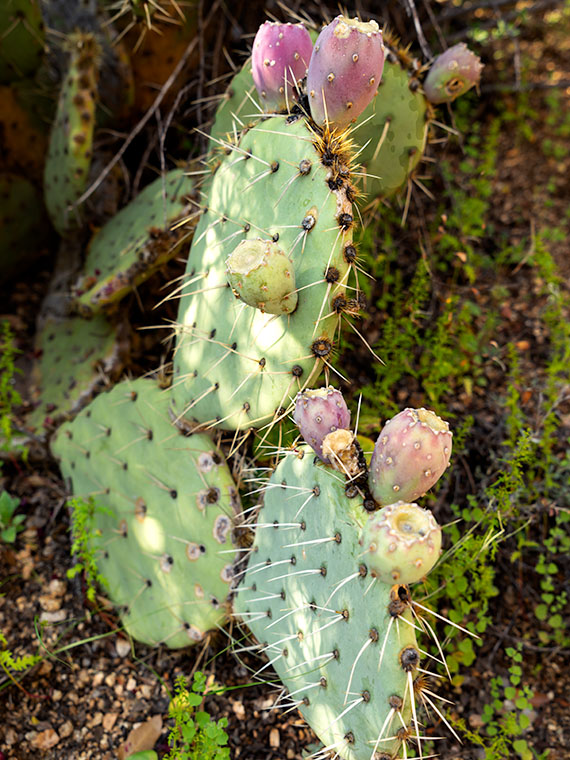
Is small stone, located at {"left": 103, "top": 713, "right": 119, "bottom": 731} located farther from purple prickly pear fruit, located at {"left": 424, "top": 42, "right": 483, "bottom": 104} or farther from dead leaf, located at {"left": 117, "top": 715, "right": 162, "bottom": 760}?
purple prickly pear fruit, located at {"left": 424, "top": 42, "right": 483, "bottom": 104}

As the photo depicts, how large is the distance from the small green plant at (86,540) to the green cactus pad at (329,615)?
0.47 m

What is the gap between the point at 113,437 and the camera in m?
1.90

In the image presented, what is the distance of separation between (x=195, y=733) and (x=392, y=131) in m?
1.56

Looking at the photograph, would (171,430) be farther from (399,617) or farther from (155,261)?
(399,617)

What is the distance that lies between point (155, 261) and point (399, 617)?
53.8 inches

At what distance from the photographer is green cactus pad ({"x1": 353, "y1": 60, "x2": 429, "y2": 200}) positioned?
5.59 ft

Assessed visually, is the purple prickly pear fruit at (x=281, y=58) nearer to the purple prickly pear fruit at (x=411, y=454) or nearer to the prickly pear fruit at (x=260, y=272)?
the prickly pear fruit at (x=260, y=272)

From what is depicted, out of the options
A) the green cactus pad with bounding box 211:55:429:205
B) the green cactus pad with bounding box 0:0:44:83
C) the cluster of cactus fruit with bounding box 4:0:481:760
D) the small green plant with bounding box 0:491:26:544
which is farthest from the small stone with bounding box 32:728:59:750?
the green cactus pad with bounding box 0:0:44:83

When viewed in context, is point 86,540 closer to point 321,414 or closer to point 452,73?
point 321,414

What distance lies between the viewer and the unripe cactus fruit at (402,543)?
38.7 inches

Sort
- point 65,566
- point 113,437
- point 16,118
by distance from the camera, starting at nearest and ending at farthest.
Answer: point 113,437 < point 65,566 < point 16,118

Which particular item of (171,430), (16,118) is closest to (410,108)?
(171,430)

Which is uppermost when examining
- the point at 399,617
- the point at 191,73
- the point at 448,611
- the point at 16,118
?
the point at 16,118

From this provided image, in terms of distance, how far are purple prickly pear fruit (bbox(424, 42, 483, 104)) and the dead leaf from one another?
1.78 m
